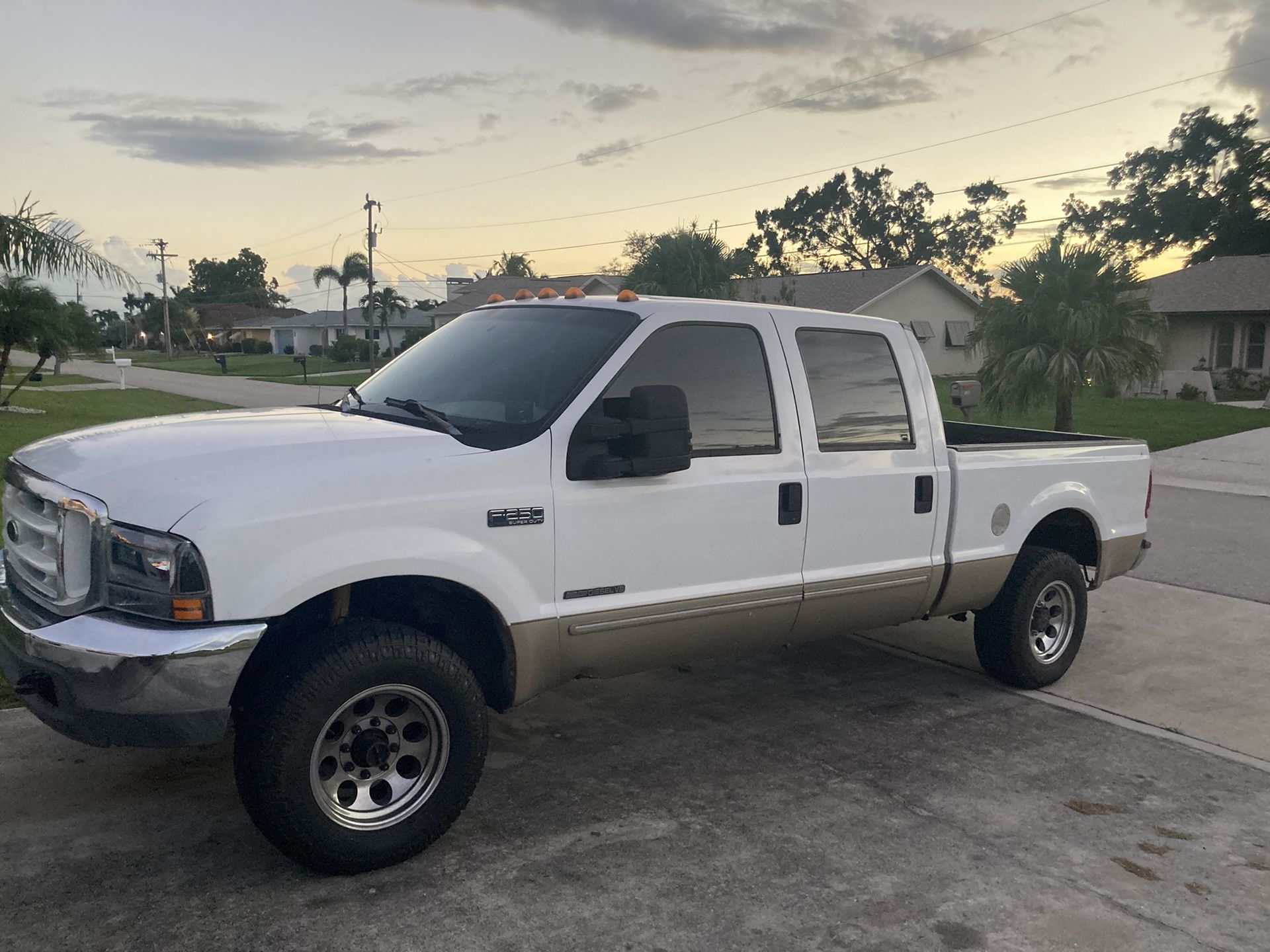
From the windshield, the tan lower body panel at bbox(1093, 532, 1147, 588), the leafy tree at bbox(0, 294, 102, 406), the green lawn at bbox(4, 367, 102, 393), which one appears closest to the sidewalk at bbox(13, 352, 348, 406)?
the green lawn at bbox(4, 367, 102, 393)

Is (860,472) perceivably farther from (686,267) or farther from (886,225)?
(886,225)

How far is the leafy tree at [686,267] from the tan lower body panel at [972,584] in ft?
98.9

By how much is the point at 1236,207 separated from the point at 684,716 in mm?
63446

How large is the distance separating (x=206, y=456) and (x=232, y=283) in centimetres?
16290

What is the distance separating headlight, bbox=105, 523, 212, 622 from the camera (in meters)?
3.38

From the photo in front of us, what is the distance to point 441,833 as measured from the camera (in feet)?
13.1

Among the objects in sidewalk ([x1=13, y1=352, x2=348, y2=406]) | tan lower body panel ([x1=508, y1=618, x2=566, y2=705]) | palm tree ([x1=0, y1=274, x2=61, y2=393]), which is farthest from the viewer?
sidewalk ([x1=13, y1=352, x2=348, y2=406])

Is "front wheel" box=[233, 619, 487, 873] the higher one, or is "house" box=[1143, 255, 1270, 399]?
"house" box=[1143, 255, 1270, 399]

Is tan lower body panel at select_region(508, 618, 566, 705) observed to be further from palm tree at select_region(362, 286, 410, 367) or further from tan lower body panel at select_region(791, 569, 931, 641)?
palm tree at select_region(362, 286, 410, 367)

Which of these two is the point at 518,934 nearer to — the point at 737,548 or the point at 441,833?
the point at 441,833

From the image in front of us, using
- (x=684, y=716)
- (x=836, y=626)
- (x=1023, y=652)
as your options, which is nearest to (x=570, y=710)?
(x=684, y=716)

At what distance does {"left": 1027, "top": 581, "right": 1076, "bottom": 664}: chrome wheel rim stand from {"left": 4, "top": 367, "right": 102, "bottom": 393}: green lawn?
29524 mm

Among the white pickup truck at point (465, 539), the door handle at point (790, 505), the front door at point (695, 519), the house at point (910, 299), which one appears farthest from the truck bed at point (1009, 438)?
the house at point (910, 299)

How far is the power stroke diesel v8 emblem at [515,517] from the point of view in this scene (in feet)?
13.1
